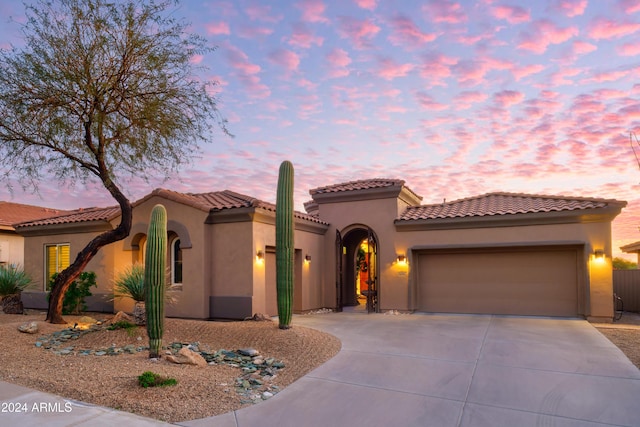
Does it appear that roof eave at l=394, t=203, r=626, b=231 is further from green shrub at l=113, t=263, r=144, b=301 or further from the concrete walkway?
green shrub at l=113, t=263, r=144, b=301

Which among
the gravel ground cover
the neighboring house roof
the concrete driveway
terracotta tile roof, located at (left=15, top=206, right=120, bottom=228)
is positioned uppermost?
terracotta tile roof, located at (left=15, top=206, right=120, bottom=228)

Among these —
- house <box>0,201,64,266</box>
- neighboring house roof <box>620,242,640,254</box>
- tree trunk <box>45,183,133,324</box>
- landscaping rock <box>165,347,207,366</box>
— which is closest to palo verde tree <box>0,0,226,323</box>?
tree trunk <box>45,183,133,324</box>

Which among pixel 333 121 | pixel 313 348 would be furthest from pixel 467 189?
pixel 313 348

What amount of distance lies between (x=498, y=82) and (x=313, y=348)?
9.53 metres

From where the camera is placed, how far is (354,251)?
20141mm

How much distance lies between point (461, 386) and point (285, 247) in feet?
17.1

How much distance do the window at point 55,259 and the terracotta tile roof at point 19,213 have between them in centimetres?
796

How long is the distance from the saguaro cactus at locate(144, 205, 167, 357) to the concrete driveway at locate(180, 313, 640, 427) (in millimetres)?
3070

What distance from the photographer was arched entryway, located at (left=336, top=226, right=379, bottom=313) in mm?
16641

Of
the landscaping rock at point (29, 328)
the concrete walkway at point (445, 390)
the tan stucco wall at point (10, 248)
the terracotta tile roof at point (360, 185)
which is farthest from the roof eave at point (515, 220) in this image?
the tan stucco wall at point (10, 248)

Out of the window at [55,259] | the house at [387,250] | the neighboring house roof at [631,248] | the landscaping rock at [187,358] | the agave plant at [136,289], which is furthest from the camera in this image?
the neighboring house roof at [631,248]

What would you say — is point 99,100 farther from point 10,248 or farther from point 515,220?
point 10,248

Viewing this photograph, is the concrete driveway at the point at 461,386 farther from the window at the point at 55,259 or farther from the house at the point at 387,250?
the window at the point at 55,259

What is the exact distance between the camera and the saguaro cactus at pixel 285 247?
411 inches
